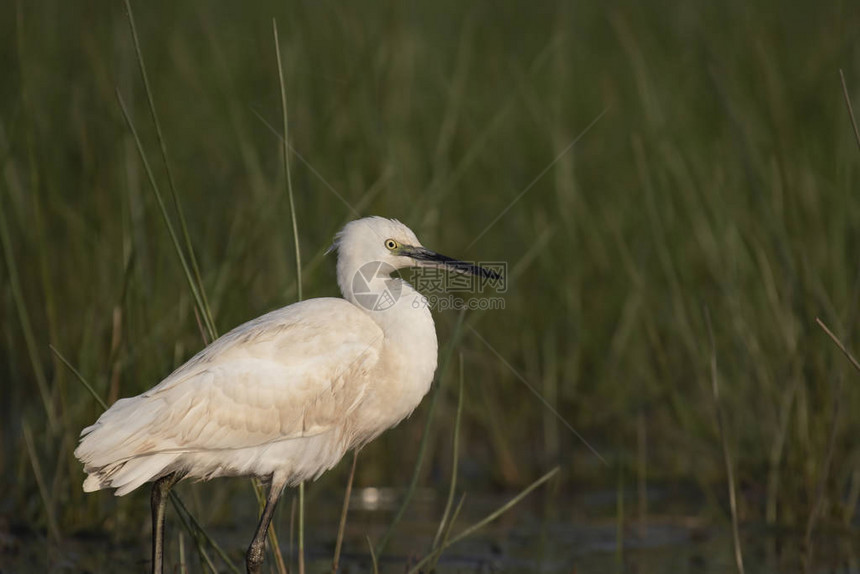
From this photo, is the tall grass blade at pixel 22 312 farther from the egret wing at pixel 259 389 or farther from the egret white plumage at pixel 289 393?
the egret wing at pixel 259 389

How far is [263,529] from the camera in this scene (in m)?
4.65

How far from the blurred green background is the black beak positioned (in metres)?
0.45

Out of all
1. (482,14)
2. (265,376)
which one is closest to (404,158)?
(265,376)

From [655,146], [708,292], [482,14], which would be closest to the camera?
[655,146]

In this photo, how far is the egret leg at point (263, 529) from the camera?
4.62 metres

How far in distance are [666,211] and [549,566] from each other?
214cm

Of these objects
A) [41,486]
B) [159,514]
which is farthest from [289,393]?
[41,486]

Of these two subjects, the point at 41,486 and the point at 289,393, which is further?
the point at 41,486

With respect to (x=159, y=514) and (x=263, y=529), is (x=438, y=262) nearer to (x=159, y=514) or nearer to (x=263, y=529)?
(x=263, y=529)

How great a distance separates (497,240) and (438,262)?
11.7 feet

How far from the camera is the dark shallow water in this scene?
5457mm

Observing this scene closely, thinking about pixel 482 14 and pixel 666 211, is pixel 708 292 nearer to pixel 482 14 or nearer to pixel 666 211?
pixel 666 211

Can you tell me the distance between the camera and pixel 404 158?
24.4 feet

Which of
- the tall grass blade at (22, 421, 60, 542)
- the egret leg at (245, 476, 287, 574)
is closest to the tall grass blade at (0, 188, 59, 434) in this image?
the tall grass blade at (22, 421, 60, 542)
